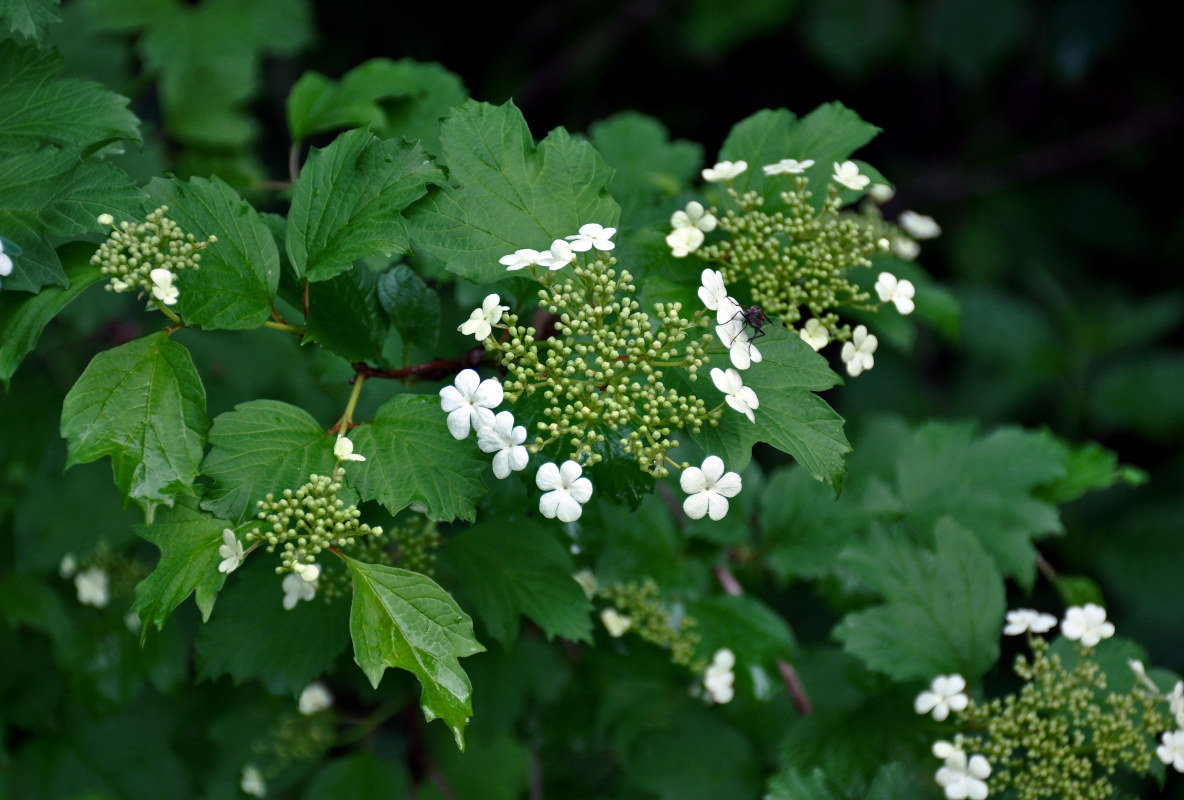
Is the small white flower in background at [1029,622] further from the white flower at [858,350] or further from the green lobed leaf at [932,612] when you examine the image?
the white flower at [858,350]

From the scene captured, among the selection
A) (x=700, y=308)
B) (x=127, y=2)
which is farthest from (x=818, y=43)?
(x=700, y=308)

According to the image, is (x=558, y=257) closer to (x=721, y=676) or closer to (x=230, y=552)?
(x=230, y=552)

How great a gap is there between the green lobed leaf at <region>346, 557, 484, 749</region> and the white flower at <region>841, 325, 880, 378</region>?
2.97 ft

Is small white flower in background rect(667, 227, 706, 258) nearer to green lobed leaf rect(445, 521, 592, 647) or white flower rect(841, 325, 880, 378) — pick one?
white flower rect(841, 325, 880, 378)

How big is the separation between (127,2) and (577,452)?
3.26m

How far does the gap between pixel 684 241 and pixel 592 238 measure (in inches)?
10.5

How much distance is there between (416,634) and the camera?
1.46m

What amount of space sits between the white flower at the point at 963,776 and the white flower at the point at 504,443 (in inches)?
46.1

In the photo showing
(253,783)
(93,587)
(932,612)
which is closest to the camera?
(932,612)

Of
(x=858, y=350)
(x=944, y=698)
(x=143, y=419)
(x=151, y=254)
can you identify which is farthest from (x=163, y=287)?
(x=944, y=698)

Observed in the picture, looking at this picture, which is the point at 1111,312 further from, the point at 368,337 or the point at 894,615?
the point at 368,337

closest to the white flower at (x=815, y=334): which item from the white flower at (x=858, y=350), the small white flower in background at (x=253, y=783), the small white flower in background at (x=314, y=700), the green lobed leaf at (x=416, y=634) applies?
the white flower at (x=858, y=350)

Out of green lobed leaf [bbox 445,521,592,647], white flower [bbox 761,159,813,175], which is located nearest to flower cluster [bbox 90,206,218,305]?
green lobed leaf [bbox 445,521,592,647]

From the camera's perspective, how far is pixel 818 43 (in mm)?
4836
